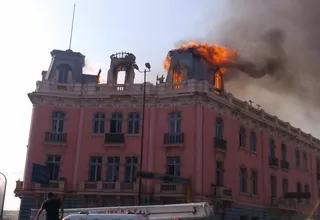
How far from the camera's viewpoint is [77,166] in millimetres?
34844

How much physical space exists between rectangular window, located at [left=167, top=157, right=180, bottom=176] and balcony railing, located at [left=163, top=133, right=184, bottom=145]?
1.26 m

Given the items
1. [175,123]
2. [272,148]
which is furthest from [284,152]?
[175,123]

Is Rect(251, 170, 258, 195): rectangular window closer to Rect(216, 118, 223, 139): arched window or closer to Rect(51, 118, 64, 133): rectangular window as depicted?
Rect(216, 118, 223, 139): arched window

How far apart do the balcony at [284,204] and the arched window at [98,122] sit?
17.1 metres

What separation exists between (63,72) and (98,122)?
5.88 metres

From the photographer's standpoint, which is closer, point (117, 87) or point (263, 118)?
point (117, 87)

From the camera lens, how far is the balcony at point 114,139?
34.8 metres

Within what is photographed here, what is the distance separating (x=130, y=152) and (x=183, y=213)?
2112 centimetres

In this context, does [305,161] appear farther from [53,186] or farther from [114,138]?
[53,186]

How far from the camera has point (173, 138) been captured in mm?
34125

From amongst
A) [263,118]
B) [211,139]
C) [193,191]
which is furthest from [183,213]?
[263,118]

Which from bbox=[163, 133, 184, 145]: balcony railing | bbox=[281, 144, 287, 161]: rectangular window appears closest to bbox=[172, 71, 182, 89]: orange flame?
bbox=[163, 133, 184, 145]: balcony railing

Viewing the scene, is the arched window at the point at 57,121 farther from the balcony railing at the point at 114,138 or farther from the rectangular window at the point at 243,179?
the rectangular window at the point at 243,179

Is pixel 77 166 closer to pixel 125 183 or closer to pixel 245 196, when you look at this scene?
pixel 125 183
